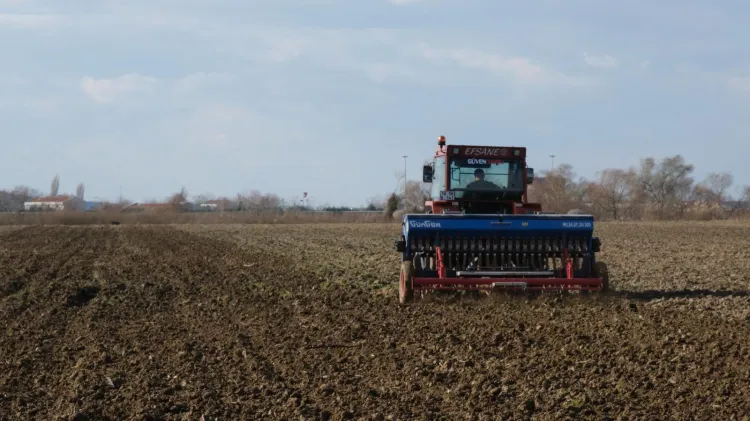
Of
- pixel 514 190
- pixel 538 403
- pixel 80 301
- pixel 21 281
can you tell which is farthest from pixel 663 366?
pixel 21 281

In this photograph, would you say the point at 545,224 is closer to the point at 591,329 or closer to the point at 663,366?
the point at 591,329

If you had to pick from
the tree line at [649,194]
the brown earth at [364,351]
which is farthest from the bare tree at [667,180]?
the brown earth at [364,351]

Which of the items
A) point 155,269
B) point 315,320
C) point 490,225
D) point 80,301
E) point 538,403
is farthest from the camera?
point 155,269

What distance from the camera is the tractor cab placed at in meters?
13.8

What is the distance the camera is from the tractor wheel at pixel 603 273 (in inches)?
477

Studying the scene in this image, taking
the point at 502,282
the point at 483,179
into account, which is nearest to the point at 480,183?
the point at 483,179

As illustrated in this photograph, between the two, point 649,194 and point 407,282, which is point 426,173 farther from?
point 649,194

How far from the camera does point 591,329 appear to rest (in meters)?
9.27

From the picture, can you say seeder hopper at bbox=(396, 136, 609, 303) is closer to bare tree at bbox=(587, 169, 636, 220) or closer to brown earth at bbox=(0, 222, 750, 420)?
brown earth at bbox=(0, 222, 750, 420)

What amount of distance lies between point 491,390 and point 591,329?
3.06m

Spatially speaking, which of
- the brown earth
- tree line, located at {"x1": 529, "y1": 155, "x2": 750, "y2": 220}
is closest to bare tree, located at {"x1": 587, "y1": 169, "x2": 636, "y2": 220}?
tree line, located at {"x1": 529, "y1": 155, "x2": 750, "y2": 220}

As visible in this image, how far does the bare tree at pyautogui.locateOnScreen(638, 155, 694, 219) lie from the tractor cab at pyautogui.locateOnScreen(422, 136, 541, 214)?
246 feet

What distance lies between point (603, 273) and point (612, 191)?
72554mm

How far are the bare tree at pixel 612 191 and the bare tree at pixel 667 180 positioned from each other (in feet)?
5.98
